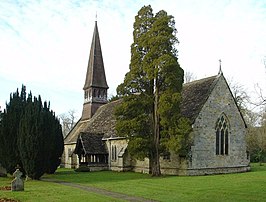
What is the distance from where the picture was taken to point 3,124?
29.6m

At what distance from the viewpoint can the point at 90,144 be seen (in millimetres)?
39125

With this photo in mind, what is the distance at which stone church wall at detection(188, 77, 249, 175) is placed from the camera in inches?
1180

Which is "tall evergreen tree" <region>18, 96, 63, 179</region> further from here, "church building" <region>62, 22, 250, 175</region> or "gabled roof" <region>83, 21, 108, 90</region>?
"gabled roof" <region>83, 21, 108, 90</region>

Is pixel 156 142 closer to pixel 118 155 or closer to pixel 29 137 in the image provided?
pixel 118 155

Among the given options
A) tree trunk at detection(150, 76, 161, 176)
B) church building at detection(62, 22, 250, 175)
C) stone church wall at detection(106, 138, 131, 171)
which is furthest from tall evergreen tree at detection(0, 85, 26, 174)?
tree trunk at detection(150, 76, 161, 176)

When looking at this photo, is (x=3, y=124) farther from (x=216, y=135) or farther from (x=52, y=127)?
(x=216, y=135)

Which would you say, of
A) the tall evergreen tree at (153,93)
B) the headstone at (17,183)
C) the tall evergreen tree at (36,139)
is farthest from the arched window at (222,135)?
the headstone at (17,183)

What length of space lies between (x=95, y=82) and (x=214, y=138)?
895 inches

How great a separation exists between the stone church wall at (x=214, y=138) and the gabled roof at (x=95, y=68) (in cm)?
2167

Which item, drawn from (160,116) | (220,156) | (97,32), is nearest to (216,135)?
(220,156)

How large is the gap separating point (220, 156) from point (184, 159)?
4.22 m

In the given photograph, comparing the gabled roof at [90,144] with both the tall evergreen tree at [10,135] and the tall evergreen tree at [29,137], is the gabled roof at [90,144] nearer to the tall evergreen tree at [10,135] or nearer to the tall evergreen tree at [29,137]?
the tall evergreen tree at [29,137]

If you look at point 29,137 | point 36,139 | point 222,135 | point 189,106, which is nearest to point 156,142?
point 189,106

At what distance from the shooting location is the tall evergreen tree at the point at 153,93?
27.7 metres
